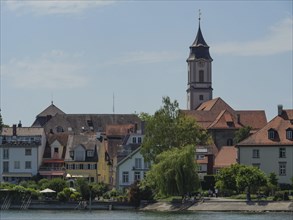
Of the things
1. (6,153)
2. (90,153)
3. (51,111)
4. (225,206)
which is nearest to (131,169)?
(90,153)

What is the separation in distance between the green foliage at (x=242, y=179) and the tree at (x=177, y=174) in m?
2.73

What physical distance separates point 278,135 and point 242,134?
71.3 ft

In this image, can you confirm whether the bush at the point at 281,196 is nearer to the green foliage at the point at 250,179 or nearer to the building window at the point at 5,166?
the green foliage at the point at 250,179

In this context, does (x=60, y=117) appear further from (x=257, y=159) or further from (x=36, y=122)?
(x=257, y=159)

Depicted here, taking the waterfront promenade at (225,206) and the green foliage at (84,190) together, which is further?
the green foliage at (84,190)

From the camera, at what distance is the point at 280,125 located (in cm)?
9988

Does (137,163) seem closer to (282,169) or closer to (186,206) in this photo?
(282,169)

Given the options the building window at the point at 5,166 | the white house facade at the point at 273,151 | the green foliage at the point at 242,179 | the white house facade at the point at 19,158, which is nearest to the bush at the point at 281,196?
the green foliage at the point at 242,179

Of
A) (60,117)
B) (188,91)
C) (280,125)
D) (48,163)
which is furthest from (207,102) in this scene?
(280,125)

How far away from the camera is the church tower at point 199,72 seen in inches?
6437

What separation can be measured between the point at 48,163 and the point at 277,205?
42066mm

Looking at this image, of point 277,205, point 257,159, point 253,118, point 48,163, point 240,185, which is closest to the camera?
point 277,205

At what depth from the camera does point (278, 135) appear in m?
99.1

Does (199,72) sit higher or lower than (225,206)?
higher
